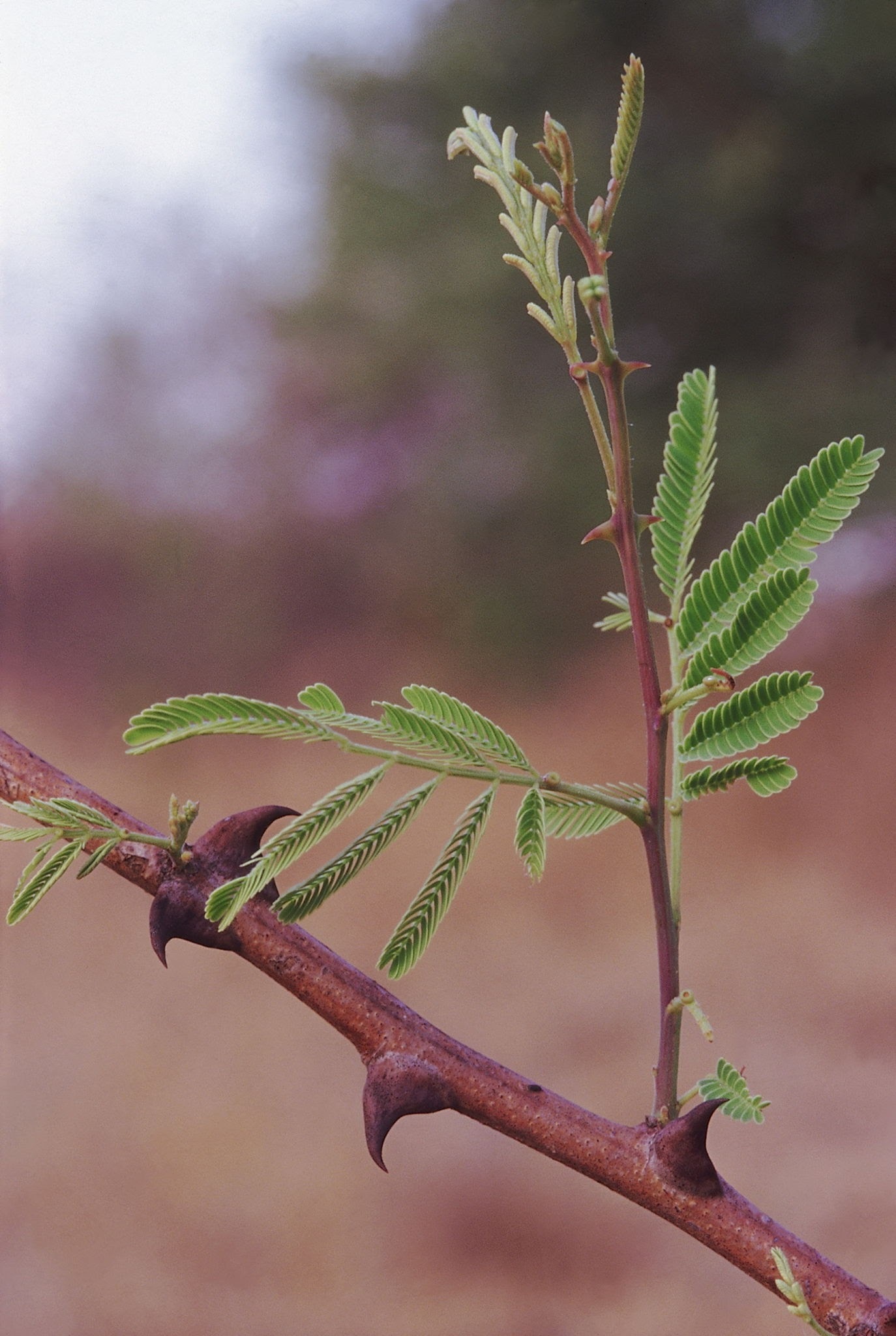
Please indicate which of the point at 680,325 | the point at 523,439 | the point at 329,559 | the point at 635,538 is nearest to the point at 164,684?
the point at 329,559

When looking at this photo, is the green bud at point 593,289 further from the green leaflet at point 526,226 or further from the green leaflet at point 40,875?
the green leaflet at point 40,875

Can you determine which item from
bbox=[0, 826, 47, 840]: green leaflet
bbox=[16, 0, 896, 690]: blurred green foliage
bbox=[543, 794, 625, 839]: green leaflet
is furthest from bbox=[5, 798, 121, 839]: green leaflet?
bbox=[16, 0, 896, 690]: blurred green foliage

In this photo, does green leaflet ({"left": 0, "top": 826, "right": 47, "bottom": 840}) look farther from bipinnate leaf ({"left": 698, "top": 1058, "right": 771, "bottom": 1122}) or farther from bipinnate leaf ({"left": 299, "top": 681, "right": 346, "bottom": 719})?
bipinnate leaf ({"left": 698, "top": 1058, "right": 771, "bottom": 1122})

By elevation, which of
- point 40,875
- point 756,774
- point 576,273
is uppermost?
point 576,273

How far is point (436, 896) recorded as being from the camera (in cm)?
25

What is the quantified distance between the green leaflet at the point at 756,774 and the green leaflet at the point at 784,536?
0.10 ft

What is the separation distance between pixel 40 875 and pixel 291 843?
0.07m

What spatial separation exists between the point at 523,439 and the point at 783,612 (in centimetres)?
52

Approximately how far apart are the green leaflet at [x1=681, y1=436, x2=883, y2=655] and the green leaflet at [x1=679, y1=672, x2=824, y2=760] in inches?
0.7

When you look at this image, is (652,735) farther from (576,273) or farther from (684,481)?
(576,273)

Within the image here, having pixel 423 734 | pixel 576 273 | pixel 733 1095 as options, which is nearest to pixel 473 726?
pixel 423 734

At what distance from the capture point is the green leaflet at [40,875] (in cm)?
26

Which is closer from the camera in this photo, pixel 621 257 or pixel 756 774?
pixel 756 774

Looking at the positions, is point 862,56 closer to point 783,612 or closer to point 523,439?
point 523,439
